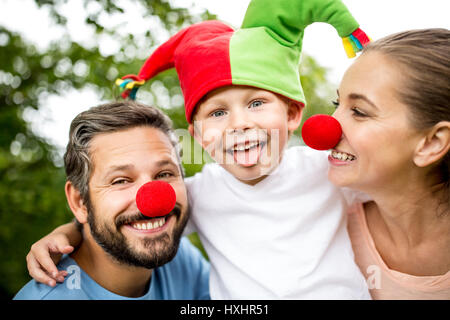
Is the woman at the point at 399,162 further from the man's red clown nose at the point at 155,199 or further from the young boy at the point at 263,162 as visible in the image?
the man's red clown nose at the point at 155,199

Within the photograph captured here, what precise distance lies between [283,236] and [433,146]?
2.30 feet

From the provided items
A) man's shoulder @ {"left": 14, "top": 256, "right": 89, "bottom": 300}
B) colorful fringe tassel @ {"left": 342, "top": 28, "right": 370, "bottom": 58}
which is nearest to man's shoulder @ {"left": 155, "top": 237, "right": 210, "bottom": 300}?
man's shoulder @ {"left": 14, "top": 256, "right": 89, "bottom": 300}

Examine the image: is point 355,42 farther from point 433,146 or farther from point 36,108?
point 36,108

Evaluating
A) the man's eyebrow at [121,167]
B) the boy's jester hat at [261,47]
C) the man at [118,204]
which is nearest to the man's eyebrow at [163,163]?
the man at [118,204]

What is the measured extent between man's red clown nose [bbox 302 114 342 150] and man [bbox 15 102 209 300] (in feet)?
2.12

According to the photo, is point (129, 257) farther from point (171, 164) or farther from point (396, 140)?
point (396, 140)


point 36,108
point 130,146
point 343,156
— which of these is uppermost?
point 36,108

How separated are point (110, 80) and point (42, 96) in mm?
529

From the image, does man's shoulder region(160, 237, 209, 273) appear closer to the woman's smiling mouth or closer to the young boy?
the young boy

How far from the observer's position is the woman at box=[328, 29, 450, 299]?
1.38m

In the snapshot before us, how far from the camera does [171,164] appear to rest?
1748 mm

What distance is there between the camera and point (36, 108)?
8.50 feet

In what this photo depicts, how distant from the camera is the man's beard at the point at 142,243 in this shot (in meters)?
1.65

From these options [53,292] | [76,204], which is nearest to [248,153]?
[76,204]
